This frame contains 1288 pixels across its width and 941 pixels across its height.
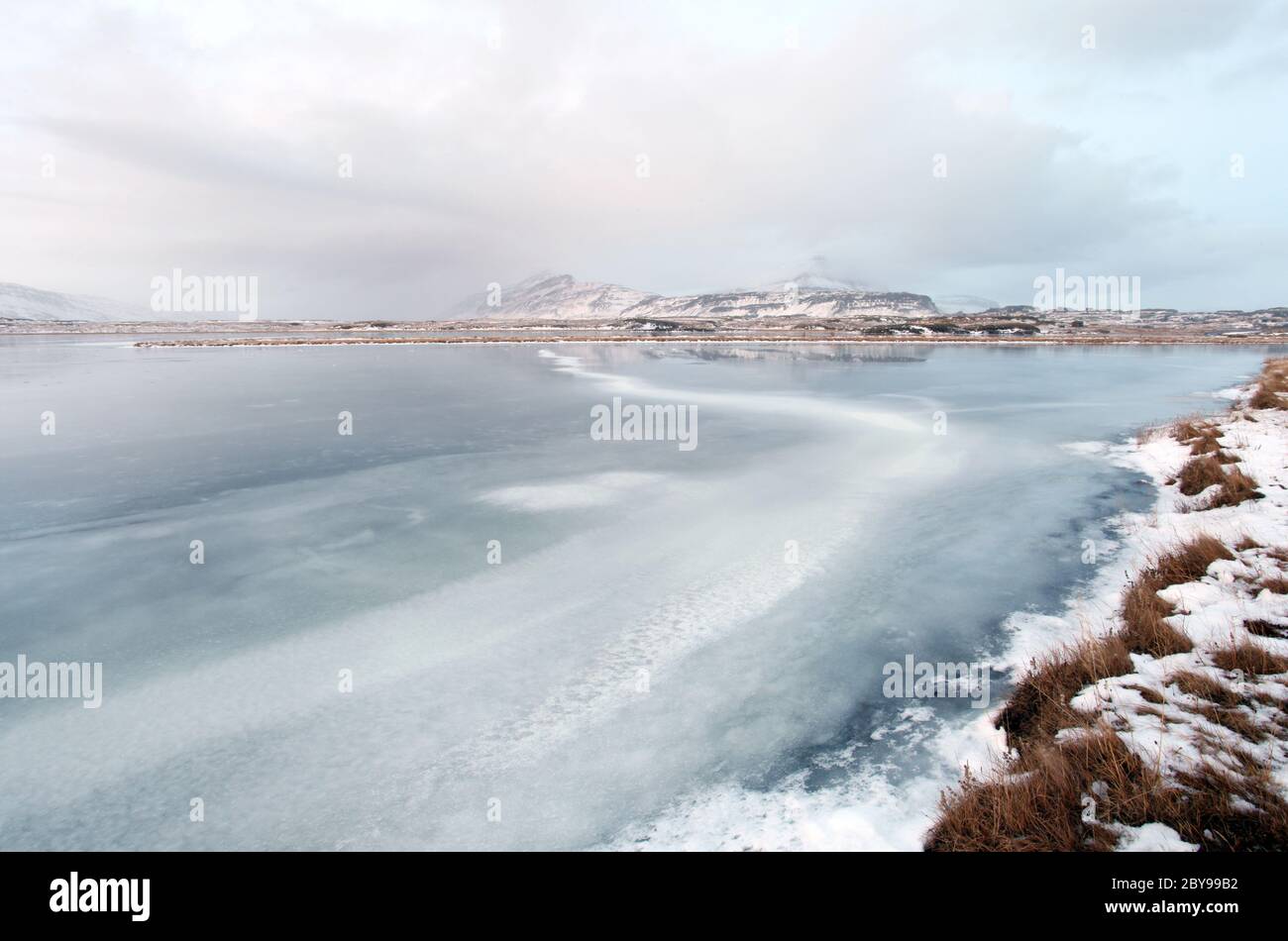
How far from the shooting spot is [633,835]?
161 inches

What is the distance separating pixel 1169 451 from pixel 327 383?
33289mm

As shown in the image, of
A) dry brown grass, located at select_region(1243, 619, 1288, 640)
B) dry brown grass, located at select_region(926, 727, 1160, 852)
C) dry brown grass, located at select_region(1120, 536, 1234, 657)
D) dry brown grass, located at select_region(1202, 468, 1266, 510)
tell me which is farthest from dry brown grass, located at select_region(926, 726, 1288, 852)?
dry brown grass, located at select_region(1202, 468, 1266, 510)

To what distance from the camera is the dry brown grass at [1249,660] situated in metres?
4.75

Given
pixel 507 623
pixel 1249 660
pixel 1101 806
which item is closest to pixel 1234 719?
pixel 1249 660

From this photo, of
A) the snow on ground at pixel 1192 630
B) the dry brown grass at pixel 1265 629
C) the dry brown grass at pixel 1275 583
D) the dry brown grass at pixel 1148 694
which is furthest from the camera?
the dry brown grass at pixel 1275 583

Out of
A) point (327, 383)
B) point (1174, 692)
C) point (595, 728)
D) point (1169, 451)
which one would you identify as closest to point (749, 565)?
point (595, 728)

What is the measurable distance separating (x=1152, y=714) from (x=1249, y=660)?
1.10m

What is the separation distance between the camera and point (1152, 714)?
4.52 m

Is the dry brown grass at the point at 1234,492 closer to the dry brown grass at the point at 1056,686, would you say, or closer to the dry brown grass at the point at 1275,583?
the dry brown grass at the point at 1275,583

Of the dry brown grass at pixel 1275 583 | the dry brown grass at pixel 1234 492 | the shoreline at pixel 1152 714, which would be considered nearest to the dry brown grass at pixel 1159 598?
the shoreline at pixel 1152 714

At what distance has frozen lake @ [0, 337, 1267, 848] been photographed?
14.5ft

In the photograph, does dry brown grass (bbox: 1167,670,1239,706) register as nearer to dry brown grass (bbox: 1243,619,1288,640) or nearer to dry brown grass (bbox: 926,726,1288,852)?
dry brown grass (bbox: 926,726,1288,852)

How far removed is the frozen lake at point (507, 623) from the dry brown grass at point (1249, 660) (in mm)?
1818

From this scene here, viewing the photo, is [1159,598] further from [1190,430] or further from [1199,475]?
[1190,430]
